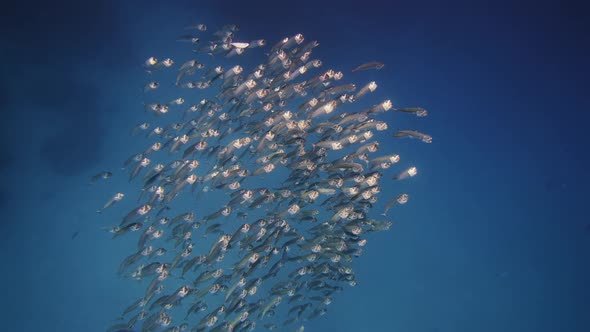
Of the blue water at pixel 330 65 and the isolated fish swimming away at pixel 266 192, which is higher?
the blue water at pixel 330 65

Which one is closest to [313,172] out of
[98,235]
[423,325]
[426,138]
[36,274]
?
[426,138]

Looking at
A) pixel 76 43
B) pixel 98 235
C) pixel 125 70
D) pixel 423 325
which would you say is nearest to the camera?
pixel 76 43

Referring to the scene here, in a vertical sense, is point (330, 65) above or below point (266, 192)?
above

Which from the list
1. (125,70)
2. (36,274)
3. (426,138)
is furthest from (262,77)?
(36,274)

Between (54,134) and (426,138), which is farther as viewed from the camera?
(54,134)

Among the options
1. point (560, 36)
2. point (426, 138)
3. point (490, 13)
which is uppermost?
point (490, 13)

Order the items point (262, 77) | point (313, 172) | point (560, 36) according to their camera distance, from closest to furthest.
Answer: point (313, 172) → point (262, 77) → point (560, 36)

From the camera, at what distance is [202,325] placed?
676cm

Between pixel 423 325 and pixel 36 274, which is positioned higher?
pixel 36 274

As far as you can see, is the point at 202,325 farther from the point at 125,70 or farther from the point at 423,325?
the point at 423,325

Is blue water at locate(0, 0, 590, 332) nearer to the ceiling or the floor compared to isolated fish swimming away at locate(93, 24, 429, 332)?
nearer to the ceiling

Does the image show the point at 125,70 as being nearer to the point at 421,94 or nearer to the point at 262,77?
the point at 262,77

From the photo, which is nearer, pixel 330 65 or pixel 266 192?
pixel 266 192

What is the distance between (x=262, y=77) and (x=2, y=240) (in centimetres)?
1598
